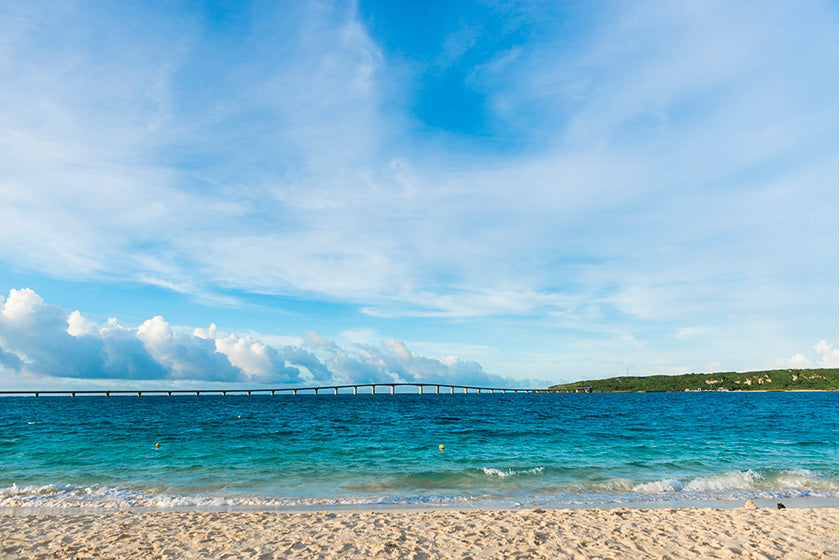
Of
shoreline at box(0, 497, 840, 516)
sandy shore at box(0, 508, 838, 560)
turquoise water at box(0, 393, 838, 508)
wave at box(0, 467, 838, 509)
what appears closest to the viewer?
sandy shore at box(0, 508, 838, 560)

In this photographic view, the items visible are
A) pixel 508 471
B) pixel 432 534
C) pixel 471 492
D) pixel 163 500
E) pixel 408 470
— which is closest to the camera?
pixel 432 534

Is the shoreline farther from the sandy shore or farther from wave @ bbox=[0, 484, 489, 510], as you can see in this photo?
the sandy shore

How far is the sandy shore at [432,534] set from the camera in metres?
9.72

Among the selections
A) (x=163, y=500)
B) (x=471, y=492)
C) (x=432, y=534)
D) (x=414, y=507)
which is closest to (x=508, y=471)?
(x=471, y=492)

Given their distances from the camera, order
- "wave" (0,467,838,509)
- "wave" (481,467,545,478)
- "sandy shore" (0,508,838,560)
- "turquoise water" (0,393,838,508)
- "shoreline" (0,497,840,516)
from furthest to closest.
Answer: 1. "wave" (481,467,545,478)
2. "turquoise water" (0,393,838,508)
3. "wave" (0,467,838,509)
4. "shoreline" (0,497,840,516)
5. "sandy shore" (0,508,838,560)

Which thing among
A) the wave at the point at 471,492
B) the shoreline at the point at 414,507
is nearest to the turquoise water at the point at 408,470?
the wave at the point at 471,492

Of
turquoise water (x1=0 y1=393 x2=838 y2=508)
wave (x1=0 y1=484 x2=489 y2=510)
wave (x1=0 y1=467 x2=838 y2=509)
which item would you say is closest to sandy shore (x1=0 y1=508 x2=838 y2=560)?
wave (x1=0 y1=484 x2=489 y2=510)

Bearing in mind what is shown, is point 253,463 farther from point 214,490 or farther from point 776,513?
point 776,513

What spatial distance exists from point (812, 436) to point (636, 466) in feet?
71.6

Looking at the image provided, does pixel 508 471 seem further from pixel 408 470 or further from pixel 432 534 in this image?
pixel 432 534

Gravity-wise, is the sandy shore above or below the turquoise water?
above

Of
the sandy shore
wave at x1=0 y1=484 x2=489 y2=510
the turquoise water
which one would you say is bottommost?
the turquoise water

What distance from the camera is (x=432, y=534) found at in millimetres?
10953

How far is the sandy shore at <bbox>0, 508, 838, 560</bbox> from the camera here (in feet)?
31.9
